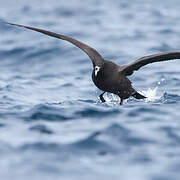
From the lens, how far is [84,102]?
940 centimetres

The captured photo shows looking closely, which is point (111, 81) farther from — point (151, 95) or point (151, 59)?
point (151, 95)

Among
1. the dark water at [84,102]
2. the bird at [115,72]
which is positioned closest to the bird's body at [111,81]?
the bird at [115,72]

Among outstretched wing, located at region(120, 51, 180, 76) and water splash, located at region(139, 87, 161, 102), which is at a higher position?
outstretched wing, located at region(120, 51, 180, 76)

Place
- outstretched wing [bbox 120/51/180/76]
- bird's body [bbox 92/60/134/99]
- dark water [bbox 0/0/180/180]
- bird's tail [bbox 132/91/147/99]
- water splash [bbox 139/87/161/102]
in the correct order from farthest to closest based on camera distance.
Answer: water splash [bbox 139/87/161/102]
bird's tail [bbox 132/91/147/99]
bird's body [bbox 92/60/134/99]
outstretched wing [bbox 120/51/180/76]
dark water [bbox 0/0/180/180]

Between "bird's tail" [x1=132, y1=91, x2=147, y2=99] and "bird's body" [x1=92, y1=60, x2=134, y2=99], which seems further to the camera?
"bird's tail" [x1=132, y1=91, x2=147, y2=99]

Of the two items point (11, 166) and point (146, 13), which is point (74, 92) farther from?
point (146, 13)

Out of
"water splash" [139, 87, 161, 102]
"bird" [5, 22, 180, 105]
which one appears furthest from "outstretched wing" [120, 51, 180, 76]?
"water splash" [139, 87, 161, 102]

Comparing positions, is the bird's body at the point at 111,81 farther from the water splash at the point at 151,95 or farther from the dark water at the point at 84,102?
the water splash at the point at 151,95

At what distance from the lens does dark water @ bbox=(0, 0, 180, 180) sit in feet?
19.5

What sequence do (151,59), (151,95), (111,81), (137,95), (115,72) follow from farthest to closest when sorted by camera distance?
(151,95), (137,95), (115,72), (111,81), (151,59)

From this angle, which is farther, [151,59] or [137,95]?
[137,95]

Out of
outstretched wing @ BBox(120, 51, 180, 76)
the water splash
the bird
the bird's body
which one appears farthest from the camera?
the water splash

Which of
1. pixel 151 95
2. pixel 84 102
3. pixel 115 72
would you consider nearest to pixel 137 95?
pixel 151 95

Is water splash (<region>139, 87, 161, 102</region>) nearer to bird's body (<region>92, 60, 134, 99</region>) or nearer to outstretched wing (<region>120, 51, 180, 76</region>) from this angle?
bird's body (<region>92, 60, 134, 99</region>)
